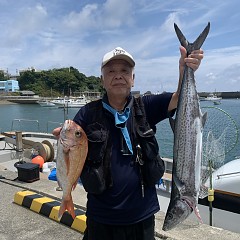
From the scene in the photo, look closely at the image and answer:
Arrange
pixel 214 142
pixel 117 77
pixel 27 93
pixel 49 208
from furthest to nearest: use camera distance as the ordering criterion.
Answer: pixel 27 93 < pixel 214 142 < pixel 49 208 < pixel 117 77

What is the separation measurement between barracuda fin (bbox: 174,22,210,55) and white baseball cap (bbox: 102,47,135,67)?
1.34 ft

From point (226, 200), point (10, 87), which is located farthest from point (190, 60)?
point (10, 87)

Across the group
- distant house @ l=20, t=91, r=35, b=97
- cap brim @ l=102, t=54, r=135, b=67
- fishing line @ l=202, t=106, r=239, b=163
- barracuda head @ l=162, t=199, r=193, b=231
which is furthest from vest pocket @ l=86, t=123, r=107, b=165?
distant house @ l=20, t=91, r=35, b=97

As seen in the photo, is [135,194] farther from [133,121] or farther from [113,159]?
[133,121]

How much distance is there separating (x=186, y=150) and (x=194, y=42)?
32.1 inches

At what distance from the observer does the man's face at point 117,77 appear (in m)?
2.39

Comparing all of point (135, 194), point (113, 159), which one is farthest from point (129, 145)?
point (135, 194)

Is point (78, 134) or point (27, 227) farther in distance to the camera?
point (27, 227)

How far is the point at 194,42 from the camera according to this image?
229cm

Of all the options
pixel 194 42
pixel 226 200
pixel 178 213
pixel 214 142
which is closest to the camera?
pixel 178 213

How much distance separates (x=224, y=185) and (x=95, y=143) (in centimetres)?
435

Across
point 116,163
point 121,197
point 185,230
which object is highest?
point 116,163

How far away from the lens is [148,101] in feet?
8.37

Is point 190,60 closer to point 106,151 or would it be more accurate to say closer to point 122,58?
point 122,58
